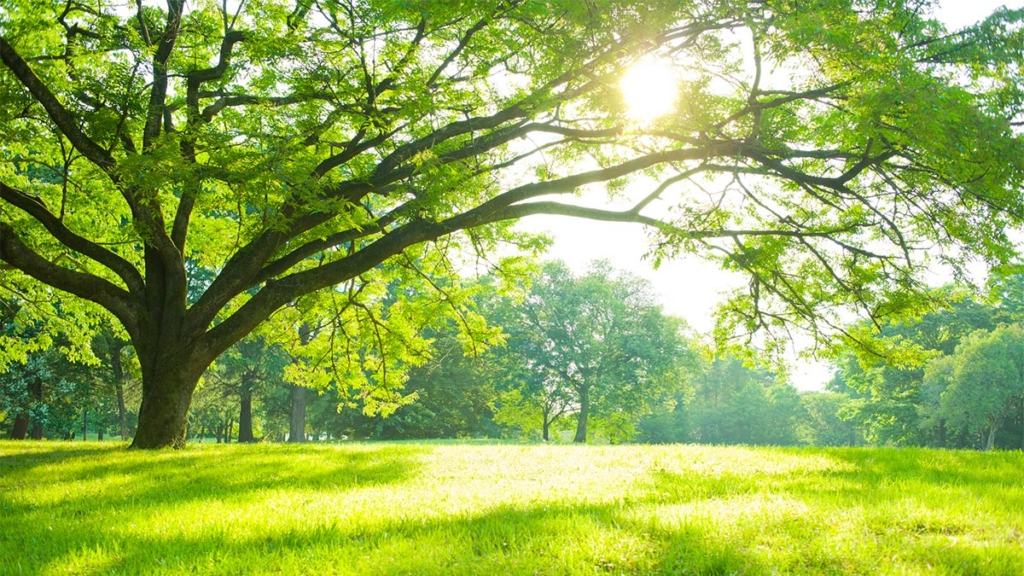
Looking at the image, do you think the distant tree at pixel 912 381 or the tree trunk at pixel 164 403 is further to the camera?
the distant tree at pixel 912 381

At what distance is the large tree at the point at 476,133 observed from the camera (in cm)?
737

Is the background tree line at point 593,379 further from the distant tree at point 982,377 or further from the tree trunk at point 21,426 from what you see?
the tree trunk at point 21,426

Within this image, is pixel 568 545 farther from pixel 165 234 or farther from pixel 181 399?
pixel 165 234

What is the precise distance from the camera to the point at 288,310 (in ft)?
51.1

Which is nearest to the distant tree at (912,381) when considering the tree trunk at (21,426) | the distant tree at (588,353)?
the distant tree at (588,353)

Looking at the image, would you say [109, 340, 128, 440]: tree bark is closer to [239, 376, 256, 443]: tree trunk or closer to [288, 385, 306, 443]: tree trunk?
[239, 376, 256, 443]: tree trunk

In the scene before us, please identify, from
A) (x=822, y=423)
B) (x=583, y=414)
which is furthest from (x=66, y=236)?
(x=822, y=423)

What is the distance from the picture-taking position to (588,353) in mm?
41750

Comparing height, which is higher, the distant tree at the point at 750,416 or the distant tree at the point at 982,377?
the distant tree at the point at 982,377

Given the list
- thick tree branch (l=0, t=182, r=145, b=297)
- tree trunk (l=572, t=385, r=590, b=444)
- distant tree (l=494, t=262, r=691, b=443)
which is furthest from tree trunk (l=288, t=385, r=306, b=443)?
thick tree branch (l=0, t=182, r=145, b=297)

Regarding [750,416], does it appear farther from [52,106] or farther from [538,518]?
[538,518]

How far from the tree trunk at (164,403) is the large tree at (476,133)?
0.04 m

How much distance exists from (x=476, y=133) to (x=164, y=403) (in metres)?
8.20

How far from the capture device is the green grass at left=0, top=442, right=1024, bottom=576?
3.90 metres
